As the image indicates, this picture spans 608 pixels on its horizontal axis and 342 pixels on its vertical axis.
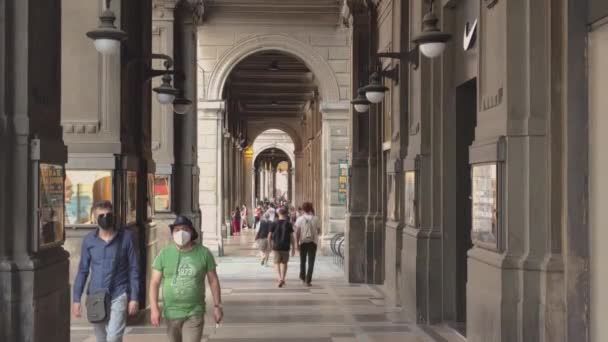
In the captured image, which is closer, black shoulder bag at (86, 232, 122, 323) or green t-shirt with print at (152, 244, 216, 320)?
green t-shirt with print at (152, 244, 216, 320)

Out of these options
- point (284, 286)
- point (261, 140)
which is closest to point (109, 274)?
point (284, 286)

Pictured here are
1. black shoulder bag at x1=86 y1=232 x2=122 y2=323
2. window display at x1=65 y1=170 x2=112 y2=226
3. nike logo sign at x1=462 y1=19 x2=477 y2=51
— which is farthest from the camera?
window display at x1=65 y1=170 x2=112 y2=226

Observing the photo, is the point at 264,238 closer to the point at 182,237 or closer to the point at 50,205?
the point at 50,205

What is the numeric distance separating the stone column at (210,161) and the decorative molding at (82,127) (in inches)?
549

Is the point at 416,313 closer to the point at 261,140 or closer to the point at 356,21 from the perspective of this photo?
the point at 356,21

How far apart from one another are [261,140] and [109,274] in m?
68.4

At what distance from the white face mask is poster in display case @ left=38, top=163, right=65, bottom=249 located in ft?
3.78

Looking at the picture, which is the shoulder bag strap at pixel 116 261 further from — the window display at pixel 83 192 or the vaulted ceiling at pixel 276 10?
the vaulted ceiling at pixel 276 10

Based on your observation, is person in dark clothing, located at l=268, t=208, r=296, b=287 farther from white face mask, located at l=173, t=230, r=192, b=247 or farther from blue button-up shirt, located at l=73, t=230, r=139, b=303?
white face mask, located at l=173, t=230, r=192, b=247

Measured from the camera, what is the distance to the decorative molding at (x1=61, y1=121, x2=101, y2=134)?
448 inches

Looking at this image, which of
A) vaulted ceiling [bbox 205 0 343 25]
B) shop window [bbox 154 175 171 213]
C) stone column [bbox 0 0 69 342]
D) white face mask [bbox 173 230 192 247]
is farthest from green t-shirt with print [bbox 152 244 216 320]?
vaulted ceiling [bbox 205 0 343 25]

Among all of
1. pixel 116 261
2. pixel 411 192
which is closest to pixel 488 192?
pixel 116 261

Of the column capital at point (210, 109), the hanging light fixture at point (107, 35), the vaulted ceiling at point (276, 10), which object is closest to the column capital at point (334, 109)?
the vaulted ceiling at point (276, 10)

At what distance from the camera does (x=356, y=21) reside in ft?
59.2
